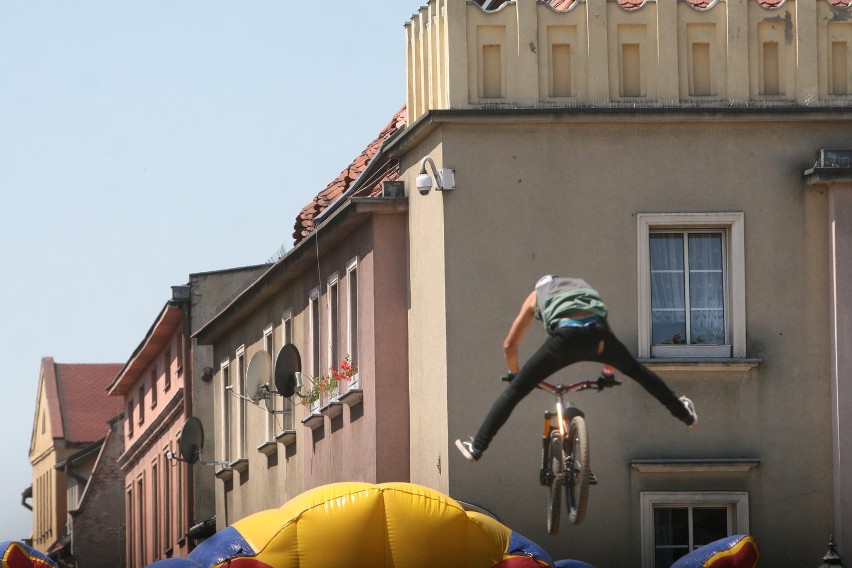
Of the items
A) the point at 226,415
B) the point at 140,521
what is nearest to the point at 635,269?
the point at 226,415

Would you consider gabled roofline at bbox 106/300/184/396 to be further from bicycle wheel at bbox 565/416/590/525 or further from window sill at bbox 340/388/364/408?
bicycle wheel at bbox 565/416/590/525

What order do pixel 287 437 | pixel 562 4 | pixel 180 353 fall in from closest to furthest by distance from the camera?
1. pixel 562 4
2. pixel 287 437
3. pixel 180 353

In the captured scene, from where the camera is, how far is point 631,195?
2738cm

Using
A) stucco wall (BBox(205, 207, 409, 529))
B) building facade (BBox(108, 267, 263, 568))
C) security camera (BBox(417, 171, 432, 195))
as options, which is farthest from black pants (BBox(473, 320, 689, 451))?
building facade (BBox(108, 267, 263, 568))

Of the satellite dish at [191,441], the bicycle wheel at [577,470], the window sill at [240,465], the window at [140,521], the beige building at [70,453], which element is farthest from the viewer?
the beige building at [70,453]

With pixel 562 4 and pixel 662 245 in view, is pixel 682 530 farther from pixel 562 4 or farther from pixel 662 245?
pixel 562 4

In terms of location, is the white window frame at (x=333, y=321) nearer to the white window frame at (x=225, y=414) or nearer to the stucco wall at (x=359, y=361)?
the stucco wall at (x=359, y=361)

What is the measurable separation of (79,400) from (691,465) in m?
55.5

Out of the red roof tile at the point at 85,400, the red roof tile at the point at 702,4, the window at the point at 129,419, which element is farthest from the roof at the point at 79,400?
the red roof tile at the point at 702,4

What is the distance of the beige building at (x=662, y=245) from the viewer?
2692cm

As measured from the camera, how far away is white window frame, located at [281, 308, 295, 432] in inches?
1356

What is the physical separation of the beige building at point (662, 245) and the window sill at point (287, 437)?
6.27 m

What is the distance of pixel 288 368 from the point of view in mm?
32219

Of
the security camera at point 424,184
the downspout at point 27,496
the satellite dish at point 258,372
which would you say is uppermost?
the security camera at point 424,184
